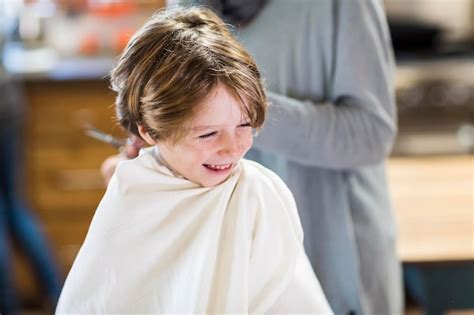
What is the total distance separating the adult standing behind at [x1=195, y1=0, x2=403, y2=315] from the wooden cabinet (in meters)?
2.03

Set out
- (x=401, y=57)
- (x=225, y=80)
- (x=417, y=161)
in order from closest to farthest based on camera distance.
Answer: (x=225, y=80) → (x=417, y=161) → (x=401, y=57)

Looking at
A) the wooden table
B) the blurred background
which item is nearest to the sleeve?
the wooden table

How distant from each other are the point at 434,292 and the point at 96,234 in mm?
886

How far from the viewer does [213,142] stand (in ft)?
3.09

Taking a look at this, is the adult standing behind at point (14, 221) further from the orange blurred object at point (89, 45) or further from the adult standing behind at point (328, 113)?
the adult standing behind at point (328, 113)

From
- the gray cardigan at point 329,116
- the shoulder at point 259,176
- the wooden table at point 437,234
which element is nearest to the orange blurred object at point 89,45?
the wooden table at point 437,234

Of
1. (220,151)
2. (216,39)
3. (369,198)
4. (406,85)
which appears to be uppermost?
(216,39)

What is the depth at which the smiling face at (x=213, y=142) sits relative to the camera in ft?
3.04

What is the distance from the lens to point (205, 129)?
93cm

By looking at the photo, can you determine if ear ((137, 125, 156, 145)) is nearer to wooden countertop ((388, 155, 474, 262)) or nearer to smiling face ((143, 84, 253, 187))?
smiling face ((143, 84, 253, 187))

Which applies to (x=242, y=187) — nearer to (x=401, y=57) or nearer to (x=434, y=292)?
(x=434, y=292)

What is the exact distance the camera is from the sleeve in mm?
1195

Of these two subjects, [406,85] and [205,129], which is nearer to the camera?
[205,129]

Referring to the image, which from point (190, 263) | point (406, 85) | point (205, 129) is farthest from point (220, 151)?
point (406, 85)
